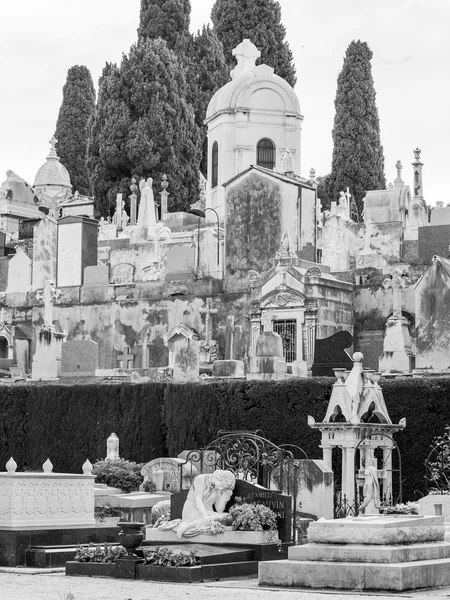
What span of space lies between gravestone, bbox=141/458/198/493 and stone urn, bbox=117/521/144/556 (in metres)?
8.31

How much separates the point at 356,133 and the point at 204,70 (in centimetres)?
870

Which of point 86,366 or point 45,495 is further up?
point 86,366

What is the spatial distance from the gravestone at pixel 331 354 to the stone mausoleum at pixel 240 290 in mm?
34

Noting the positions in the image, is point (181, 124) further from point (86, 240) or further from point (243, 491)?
point (243, 491)

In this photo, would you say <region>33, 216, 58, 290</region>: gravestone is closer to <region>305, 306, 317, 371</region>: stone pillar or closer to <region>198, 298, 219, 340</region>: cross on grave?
<region>198, 298, 219, 340</region>: cross on grave

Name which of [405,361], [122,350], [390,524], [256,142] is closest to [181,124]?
[256,142]

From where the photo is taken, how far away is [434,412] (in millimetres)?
24438

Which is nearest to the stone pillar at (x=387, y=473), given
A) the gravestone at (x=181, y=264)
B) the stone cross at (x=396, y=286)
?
the stone cross at (x=396, y=286)

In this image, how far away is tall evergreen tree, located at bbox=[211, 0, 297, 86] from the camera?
70.7 meters

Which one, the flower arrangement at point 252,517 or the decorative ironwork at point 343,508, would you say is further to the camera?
the decorative ironwork at point 343,508

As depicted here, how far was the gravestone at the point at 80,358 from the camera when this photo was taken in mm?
32344

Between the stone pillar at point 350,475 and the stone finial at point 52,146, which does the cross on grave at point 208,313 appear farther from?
the stone finial at point 52,146

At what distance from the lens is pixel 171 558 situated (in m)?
15.6

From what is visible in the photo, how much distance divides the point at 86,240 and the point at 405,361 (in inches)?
528
